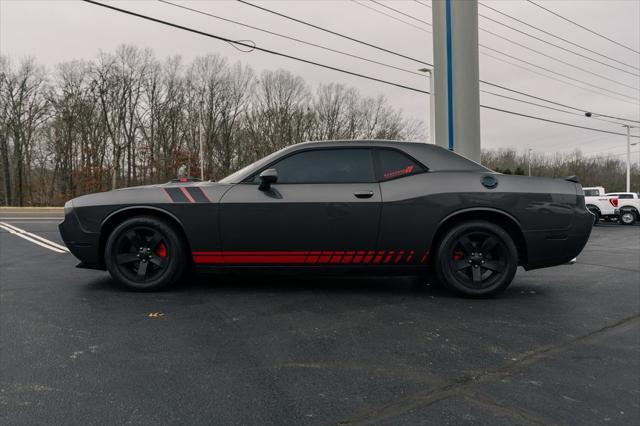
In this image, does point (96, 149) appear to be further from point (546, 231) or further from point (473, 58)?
point (546, 231)

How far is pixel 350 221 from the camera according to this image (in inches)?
162

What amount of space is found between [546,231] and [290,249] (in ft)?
8.05

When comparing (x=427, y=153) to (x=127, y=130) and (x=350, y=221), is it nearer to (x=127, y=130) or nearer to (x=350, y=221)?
(x=350, y=221)

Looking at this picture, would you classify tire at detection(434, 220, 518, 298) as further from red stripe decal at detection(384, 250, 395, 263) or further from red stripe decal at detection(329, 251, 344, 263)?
red stripe decal at detection(329, 251, 344, 263)

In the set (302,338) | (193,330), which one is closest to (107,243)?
(193,330)

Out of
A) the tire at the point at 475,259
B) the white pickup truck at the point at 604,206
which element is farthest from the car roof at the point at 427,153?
the white pickup truck at the point at 604,206

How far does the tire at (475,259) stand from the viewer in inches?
163

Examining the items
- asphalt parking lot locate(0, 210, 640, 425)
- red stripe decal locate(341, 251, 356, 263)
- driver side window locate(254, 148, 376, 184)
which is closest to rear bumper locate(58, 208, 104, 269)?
asphalt parking lot locate(0, 210, 640, 425)

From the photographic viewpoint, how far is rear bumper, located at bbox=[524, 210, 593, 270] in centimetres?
419

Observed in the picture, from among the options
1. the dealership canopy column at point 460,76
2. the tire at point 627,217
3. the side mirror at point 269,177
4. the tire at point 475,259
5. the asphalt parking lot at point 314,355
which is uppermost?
the dealership canopy column at point 460,76

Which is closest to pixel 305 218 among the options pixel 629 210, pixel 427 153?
pixel 427 153

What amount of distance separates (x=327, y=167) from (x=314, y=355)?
6.78 ft

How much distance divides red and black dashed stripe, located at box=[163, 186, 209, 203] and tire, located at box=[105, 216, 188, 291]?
0.91ft

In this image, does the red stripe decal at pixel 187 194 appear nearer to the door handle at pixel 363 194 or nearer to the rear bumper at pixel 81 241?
the rear bumper at pixel 81 241
